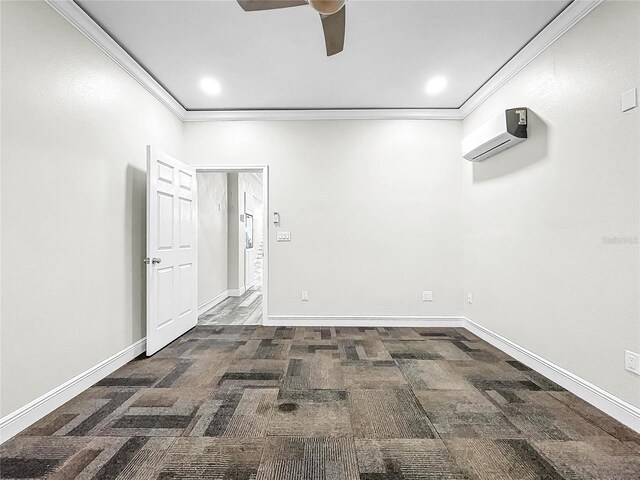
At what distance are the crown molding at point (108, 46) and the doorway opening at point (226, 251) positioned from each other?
3.32 ft

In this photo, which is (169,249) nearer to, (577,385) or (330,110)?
(330,110)

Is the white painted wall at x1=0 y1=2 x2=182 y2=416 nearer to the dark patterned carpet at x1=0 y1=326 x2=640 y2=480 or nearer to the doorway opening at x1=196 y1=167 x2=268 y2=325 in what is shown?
the dark patterned carpet at x1=0 y1=326 x2=640 y2=480

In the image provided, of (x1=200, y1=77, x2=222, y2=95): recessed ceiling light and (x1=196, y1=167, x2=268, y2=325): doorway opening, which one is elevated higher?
(x1=200, y1=77, x2=222, y2=95): recessed ceiling light

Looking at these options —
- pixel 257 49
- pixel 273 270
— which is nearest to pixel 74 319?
pixel 273 270

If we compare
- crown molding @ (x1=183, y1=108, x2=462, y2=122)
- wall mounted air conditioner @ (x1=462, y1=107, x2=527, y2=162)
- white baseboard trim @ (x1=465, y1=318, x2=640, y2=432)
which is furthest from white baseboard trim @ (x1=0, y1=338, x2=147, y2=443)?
wall mounted air conditioner @ (x1=462, y1=107, x2=527, y2=162)

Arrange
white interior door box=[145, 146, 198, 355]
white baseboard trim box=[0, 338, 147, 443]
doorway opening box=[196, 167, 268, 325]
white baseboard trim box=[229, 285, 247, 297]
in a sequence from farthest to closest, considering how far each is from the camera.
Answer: white baseboard trim box=[229, 285, 247, 297]
doorway opening box=[196, 167, 268, 325]
white interior door box=[145, 146, 198, 355]
white baseboard trim box=[0, 338, 147, 443]

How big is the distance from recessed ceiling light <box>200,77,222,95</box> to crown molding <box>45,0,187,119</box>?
421 mm

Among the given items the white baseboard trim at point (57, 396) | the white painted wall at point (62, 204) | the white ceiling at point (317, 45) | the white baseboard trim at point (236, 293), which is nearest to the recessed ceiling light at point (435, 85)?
the white ceiling at point (317, 45)

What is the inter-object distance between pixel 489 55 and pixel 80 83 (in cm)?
324

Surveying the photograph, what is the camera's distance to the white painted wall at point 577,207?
1.98 m

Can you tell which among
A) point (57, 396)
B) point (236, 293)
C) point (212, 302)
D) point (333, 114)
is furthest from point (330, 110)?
point (236, 293)

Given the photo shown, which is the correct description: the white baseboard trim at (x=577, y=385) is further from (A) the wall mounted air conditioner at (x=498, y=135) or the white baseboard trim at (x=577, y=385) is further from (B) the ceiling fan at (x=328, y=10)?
(B) the ceiling fan at (x=328, y=10)

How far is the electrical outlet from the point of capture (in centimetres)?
190

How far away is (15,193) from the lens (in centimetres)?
189
